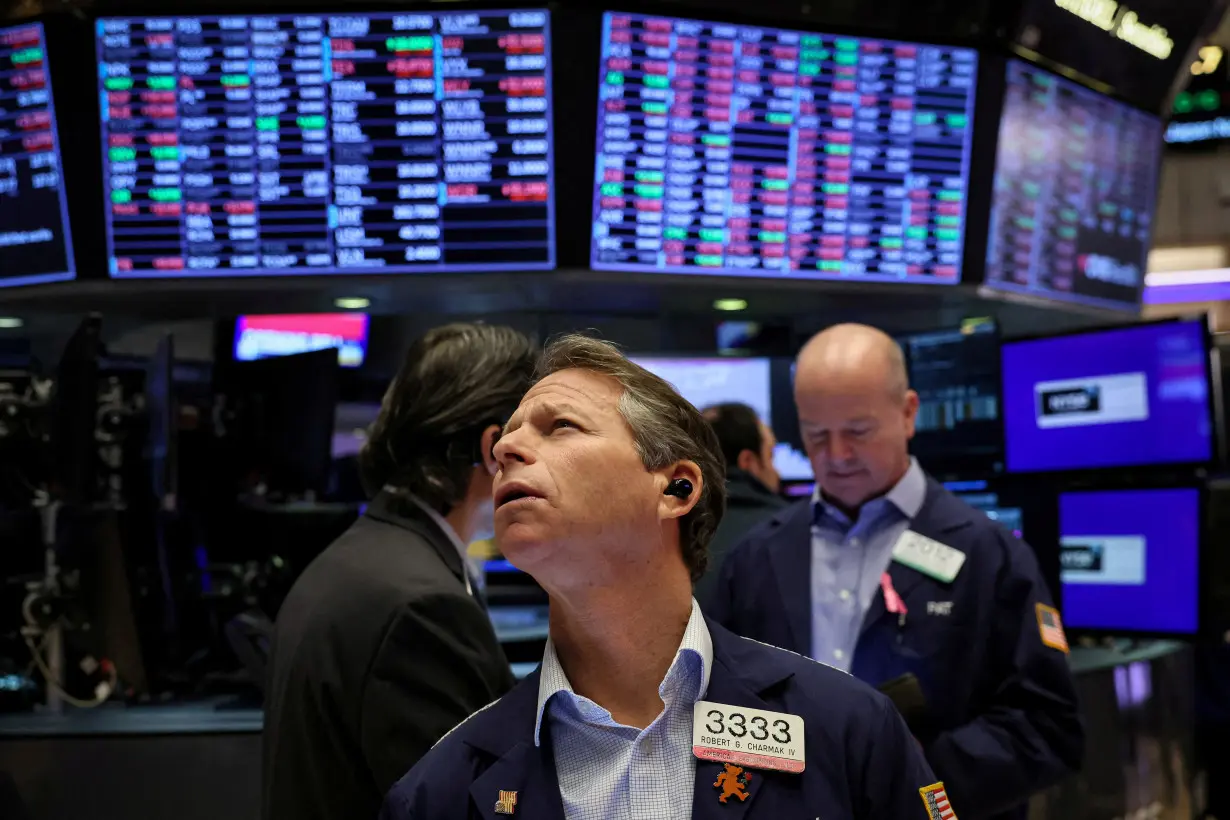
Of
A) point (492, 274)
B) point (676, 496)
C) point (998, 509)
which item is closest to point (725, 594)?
point (676, 496)

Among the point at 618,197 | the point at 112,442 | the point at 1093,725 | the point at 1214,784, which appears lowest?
the point at 1214,784

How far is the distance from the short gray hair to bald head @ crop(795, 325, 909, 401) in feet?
2.67

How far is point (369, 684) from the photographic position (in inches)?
66.1

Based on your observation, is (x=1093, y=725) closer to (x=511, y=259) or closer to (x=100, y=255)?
(x=511, y=259)

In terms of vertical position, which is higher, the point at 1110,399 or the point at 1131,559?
the point at 1110,399

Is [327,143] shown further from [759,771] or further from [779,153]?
[759,771]

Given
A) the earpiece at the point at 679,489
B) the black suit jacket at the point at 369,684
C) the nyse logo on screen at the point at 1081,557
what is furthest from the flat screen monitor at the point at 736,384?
the earpiece at the point at 679,489

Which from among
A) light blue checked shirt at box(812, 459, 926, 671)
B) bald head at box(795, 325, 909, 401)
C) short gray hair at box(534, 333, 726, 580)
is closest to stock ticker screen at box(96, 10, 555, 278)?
bald head at box(795, 325, 909, 401)

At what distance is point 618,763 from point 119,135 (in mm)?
3076

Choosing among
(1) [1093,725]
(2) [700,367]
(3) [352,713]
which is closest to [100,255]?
(2) [700,367]

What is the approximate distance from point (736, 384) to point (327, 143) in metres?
1.60

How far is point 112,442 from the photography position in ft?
10.2

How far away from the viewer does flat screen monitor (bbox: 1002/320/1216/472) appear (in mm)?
3584

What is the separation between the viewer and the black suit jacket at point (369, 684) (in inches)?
65.6
